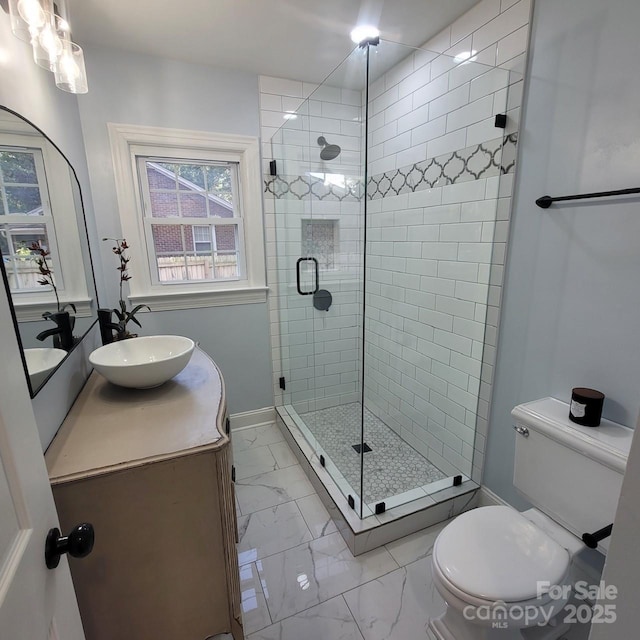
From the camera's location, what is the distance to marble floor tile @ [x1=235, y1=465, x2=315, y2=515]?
6.55ft

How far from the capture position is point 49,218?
120 centimetres

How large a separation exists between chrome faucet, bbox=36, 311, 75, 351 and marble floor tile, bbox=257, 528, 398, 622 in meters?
1.33

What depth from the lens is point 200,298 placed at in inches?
95.7

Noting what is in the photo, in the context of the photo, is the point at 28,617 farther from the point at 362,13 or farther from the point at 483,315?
the point at 362,13

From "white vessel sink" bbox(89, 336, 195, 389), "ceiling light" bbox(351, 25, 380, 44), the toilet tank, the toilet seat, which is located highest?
"ceiling light" bbox(351, 25, 380, 44)

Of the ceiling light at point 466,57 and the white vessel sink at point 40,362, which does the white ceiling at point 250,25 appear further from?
the white vessel sink at point 40,362

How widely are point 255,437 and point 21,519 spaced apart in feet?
7.22

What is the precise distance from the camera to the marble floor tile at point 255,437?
8.39ft

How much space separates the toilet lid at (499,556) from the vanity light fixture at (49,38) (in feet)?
7.00

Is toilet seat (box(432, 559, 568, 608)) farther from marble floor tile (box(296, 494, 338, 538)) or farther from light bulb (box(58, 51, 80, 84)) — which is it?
light bulb (box(58, 51, 80, 84))

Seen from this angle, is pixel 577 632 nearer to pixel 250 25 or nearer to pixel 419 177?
pixel 419 177

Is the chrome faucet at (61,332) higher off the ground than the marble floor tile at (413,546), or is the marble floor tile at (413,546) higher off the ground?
the chrome faucet at (61,332)

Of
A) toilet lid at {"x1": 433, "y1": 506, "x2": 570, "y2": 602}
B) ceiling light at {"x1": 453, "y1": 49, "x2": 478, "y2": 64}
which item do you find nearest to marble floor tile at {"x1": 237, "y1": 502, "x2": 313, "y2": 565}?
toilet lid at {"x1": 433, "y1": 506, "x2": 570, "y2": 602}

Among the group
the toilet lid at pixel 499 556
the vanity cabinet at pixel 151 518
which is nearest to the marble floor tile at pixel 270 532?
the vanity cabinet at pixel 151 518
